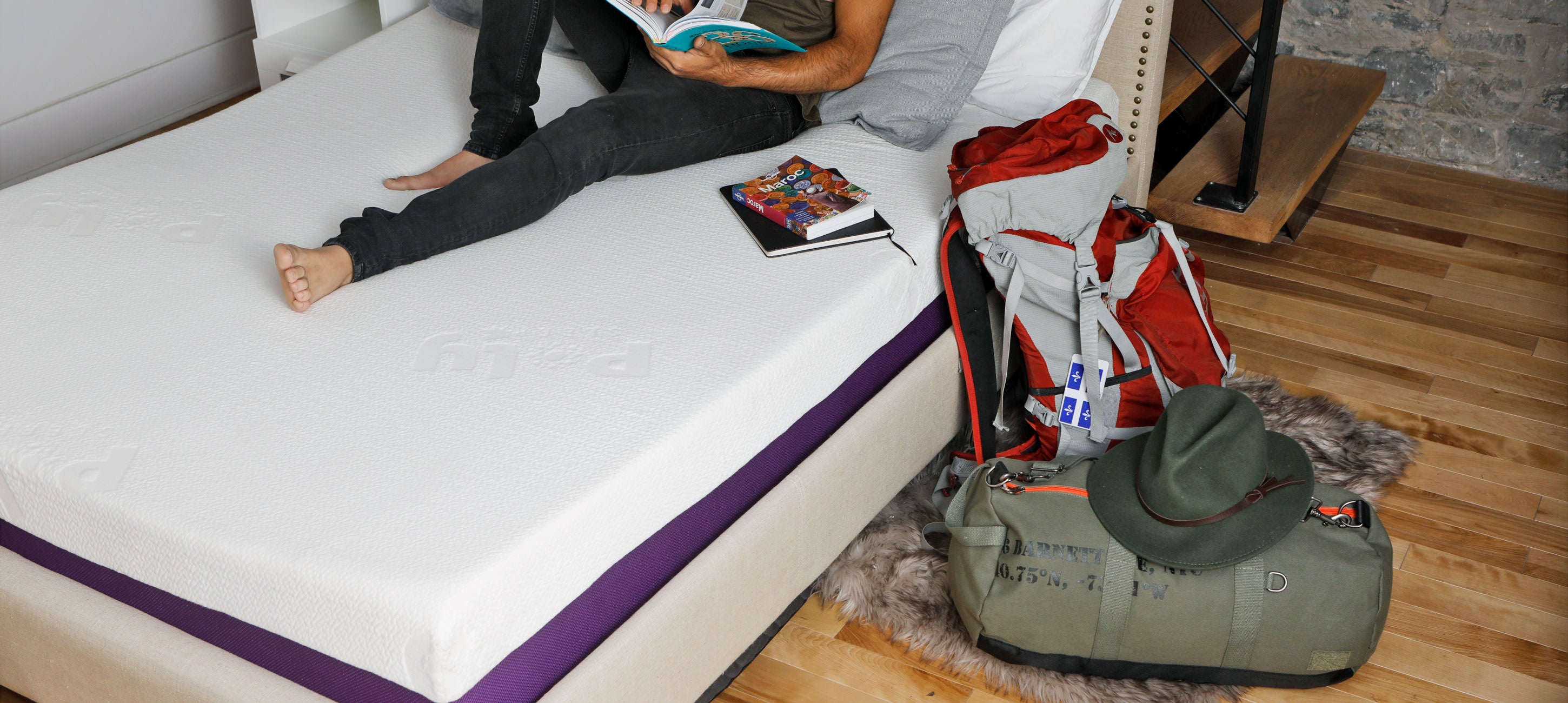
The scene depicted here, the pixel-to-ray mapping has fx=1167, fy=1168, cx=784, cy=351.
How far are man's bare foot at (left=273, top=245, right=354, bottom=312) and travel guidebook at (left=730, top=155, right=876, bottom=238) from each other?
1.86 ft

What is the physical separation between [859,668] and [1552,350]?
1.58m

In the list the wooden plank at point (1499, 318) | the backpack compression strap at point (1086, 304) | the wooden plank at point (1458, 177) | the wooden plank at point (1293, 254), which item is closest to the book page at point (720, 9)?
the backpack compression strap at point (1086, 304)

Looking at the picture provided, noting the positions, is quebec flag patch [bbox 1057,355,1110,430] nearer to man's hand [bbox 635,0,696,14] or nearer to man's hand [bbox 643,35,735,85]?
man's hand [bbox 643,35,735,85]

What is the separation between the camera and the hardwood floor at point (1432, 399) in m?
1.56

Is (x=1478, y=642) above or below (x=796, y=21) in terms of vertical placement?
below

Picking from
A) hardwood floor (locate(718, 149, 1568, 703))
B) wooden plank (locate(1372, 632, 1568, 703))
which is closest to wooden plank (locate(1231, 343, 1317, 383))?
hardwood floor (locate(718, 149, 1568, 703))

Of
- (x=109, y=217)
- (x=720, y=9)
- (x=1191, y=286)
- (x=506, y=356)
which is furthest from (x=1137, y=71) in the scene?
(x=109, y=217)

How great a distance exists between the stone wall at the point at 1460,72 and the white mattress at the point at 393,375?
169 cm

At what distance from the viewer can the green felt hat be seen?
142 centimetres

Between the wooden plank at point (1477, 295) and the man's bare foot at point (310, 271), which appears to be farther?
the wooden plank at point (1477, 295)

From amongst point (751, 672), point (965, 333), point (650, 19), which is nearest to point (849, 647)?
point (751, 672)

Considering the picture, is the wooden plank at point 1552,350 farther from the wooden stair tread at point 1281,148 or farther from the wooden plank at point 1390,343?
the wooden stair tread at point 1281,148

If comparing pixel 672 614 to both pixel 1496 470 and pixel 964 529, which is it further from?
pixel 1496 470

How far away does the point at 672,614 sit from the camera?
1.27m
